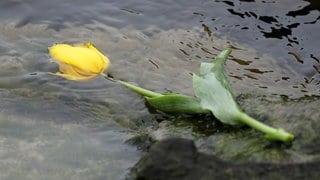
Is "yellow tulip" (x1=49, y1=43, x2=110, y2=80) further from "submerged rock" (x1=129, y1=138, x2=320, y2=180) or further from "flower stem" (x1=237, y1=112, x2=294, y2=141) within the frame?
"submerged rock" (x1=129, y1=138, x2=320, y2=180)

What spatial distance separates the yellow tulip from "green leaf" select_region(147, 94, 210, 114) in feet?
2.14

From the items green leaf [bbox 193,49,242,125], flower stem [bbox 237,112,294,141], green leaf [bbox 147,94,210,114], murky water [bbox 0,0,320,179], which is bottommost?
murky water [bbox 0,0,320,179]

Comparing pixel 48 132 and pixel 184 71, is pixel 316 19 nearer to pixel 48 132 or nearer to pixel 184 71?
pixel 184 71

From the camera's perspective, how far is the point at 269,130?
247cm

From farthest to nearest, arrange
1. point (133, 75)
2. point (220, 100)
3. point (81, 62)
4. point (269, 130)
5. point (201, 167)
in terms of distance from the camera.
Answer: point (133, 75) < point (81, 62) < point (220, 100) < point (269, 130) < point (201, 167)

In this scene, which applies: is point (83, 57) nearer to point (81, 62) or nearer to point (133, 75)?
point (81, 62)

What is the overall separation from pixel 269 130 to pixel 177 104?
0.64 meters

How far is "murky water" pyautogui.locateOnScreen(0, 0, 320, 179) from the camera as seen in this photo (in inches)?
111

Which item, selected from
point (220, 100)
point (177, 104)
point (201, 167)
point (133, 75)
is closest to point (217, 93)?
point (220, 100)

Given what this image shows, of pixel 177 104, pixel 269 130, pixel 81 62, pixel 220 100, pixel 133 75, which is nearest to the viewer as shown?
pixel 269 130

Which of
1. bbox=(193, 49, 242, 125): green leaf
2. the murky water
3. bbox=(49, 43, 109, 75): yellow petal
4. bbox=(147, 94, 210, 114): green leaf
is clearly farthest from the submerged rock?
bbox=(49, 43, 109, 75): yellow petal

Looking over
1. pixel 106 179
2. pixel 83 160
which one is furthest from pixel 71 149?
pixel 106 179

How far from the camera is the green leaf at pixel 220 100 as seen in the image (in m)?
2.49

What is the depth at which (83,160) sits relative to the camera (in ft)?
9.52
